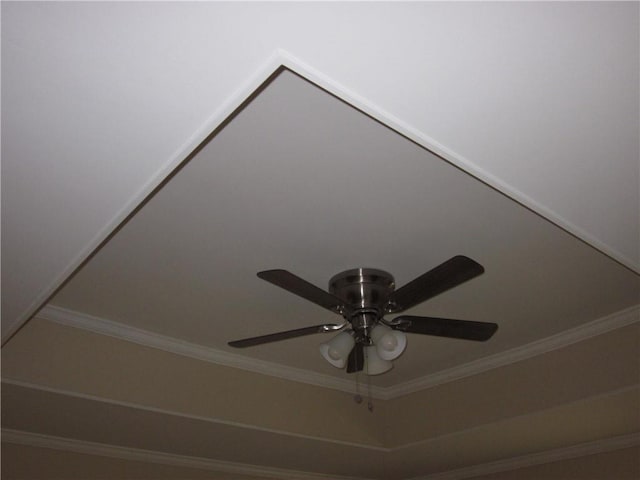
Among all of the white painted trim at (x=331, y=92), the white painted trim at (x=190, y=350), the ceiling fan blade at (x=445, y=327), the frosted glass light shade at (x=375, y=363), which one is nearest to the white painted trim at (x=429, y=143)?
the white painted trim at (x=331, y=92)

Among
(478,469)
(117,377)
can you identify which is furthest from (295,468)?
(117,377)

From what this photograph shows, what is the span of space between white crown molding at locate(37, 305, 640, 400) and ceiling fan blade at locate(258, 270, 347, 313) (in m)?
1.23

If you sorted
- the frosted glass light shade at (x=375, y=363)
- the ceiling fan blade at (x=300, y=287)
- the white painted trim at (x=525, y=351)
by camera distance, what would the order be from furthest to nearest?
the white painted trim at (x=525, y=351)
the frosted glass light shade at (x=375, y=363)
the ceiling fan blade at (x=300, y=287)

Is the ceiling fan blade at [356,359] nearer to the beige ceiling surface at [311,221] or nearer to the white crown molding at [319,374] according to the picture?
the beige ceiling surface at [311,221]

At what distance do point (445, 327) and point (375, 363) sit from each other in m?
0.31

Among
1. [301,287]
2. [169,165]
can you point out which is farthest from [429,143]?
[301,287]

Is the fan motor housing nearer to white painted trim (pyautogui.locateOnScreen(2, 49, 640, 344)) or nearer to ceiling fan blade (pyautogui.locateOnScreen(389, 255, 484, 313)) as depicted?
ceiling fan blade (pyautogui.locateOnScreen(389, 255, 484, 313))

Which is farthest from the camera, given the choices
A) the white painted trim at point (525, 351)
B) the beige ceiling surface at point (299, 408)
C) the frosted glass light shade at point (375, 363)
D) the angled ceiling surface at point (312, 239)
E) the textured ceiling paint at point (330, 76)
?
the white painted trim at point (525, 351)

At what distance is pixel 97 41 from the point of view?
1.13m

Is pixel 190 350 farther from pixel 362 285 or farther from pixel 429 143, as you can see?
pixel 429 143

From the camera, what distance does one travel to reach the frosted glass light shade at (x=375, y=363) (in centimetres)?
235

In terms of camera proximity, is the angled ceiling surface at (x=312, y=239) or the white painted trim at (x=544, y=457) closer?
the angled ceiling surface at (x=312, y=239)

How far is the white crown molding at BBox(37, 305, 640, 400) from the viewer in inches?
115

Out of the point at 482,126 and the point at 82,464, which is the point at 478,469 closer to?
the point at 82,464
